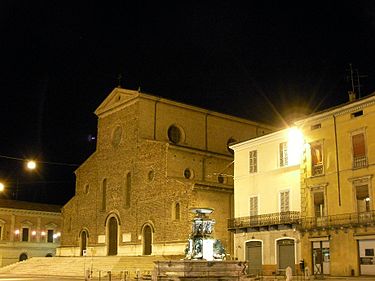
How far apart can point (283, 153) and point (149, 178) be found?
16.8 meters

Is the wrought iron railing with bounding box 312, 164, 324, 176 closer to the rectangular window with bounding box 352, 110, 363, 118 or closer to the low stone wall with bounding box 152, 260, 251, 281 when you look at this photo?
the rectangular window with bounding box 352, 110, 363, 118

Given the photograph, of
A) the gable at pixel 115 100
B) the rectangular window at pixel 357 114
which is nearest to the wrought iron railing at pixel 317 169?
the rectangular window at pixel 357 114

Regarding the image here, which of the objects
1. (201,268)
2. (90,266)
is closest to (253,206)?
(201,268)

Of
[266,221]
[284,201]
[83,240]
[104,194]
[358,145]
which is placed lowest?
[83,240]

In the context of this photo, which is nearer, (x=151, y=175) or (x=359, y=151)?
(x=359, y=151)

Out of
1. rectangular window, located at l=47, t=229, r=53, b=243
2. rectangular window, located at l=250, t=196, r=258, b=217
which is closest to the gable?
rectangular window, located at l=250, t=196, r=258, b=217

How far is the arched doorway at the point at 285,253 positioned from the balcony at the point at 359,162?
6636mm

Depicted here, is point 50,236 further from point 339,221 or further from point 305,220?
point 339,221

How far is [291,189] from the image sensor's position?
3681cm

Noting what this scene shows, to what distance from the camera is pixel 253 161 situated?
4072cm

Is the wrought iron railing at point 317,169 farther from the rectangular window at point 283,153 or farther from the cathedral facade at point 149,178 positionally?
the cathedral facade at point 149,178

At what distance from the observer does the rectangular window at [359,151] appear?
1276 inches

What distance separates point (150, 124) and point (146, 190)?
6828mm

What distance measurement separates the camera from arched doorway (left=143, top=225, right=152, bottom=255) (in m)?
50.0
